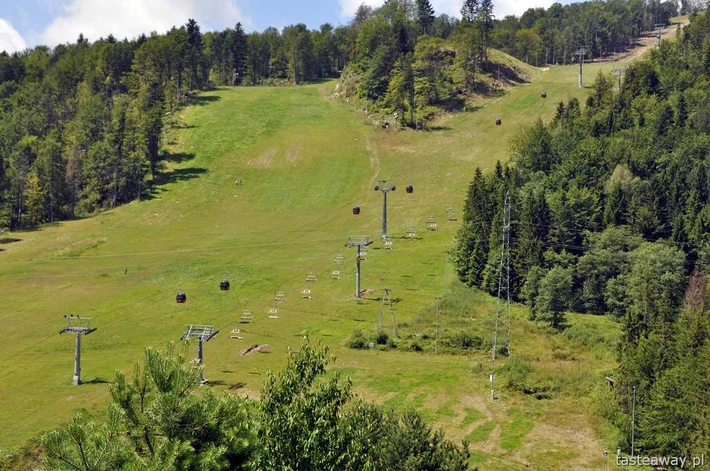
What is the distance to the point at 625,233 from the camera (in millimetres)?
100125

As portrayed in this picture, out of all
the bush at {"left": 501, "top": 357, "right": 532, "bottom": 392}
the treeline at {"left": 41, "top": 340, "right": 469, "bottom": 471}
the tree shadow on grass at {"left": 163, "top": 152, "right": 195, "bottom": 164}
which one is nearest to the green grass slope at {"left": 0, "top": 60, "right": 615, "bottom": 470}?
the tree shadow on grass at {"left": 163, "top": 152, "right": 195, "bottom": 164}

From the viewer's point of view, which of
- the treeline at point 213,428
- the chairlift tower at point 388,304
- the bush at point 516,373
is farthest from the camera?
the chairlift tower at point 388,304

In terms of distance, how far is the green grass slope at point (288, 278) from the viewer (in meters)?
62.5

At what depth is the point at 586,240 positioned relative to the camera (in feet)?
338

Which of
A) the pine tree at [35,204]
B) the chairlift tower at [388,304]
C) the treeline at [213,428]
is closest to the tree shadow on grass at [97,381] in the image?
the chairlift tower at [388,304]

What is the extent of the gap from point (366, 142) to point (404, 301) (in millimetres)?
82186

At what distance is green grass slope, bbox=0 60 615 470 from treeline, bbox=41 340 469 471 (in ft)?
110

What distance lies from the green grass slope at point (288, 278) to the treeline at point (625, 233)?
184 inches

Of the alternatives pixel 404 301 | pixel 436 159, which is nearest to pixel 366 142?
pixel 436 159

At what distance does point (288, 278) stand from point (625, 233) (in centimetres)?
4806

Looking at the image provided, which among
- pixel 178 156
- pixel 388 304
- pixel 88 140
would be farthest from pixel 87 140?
pixel 388 304

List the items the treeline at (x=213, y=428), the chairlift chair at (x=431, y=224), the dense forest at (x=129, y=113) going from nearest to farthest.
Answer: the treeline at (x=213, y=428), the chairlift chair at (x=431, y=224), the dense forest at (x=129, y=113)

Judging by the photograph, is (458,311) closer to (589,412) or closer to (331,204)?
(589,412)

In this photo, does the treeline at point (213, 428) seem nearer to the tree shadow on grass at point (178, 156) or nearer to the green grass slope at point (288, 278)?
the green grass slope at point (288, 278)
